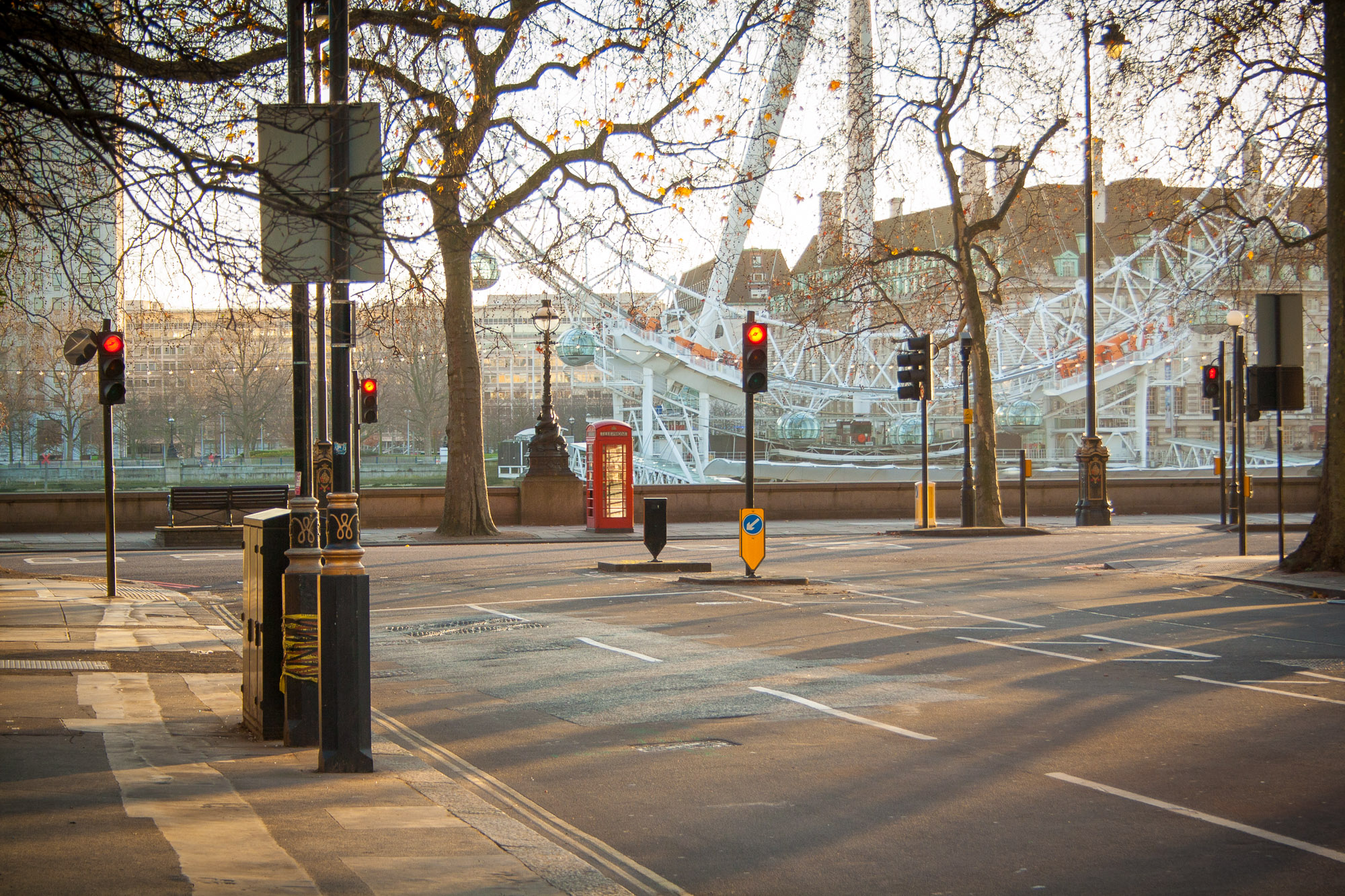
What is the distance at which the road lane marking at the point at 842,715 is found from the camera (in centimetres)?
787

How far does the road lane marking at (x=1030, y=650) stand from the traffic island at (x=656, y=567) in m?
7.10

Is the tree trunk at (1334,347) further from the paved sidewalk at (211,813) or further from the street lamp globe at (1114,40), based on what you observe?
the paved sidewalk at (211,813)

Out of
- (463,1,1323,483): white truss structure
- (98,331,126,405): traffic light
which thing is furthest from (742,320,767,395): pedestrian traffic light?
(463,1,1323,483): white truss structure

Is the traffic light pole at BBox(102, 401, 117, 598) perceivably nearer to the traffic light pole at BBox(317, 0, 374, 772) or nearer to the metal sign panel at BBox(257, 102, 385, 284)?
the metal sign panel at BBox(257, 102, 385, 284)

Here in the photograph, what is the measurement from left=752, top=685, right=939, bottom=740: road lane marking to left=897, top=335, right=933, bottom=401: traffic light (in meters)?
20.2

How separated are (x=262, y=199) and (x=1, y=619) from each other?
865cm

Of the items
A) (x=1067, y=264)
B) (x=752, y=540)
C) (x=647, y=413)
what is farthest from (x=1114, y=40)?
(x=1067, y=264)

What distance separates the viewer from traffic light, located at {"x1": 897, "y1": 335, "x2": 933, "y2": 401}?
2892 cm

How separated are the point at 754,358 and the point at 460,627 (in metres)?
6.18

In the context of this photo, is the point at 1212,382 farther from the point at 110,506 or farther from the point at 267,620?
the point at 267,620

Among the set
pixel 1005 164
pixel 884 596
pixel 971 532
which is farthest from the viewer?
pixel 1005 164

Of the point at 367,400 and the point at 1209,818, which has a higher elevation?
the point at 367,400

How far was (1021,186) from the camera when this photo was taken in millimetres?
30359

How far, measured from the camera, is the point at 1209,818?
5953 mm
